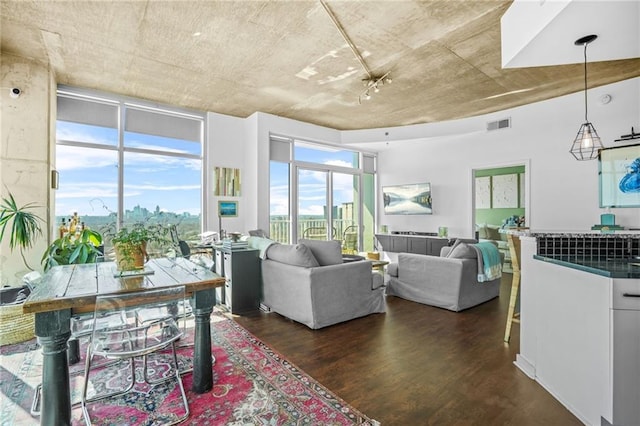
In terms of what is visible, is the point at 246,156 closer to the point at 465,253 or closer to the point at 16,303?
the point at 16,303

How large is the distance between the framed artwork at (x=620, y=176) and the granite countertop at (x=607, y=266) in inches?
131

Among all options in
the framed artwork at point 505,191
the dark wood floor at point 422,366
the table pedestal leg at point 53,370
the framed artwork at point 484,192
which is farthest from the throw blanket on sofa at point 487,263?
the framed artwork at point 484,192

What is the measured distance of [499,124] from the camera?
612 centimetres

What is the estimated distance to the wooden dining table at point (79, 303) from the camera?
170 cm

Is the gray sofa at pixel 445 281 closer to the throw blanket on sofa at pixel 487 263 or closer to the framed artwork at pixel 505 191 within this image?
the throw blanket on sofa at pixel 487 263

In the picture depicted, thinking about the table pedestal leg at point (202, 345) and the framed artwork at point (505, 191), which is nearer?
the table pedestal leg at point (202, 345)

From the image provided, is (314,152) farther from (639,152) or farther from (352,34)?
(639,152)

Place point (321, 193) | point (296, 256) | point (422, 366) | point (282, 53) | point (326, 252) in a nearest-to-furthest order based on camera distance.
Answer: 1. point (422, 366)
2. point (296, 256)
3. point (326, 252)
4. point (282, 53)
5. point (321, 193)

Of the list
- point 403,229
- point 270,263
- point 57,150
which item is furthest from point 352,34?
point 403,229

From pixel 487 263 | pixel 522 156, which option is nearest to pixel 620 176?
pixel 522 156

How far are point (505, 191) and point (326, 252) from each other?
665cm

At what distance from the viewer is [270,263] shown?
395 cm

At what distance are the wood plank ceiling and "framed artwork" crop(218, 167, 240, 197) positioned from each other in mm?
1155

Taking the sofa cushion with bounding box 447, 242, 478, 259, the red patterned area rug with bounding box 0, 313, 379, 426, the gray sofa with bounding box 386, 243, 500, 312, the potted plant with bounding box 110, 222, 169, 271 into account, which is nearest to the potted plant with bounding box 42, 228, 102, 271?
the red patterned area rug with bounding box 0, 313, 379, 426
